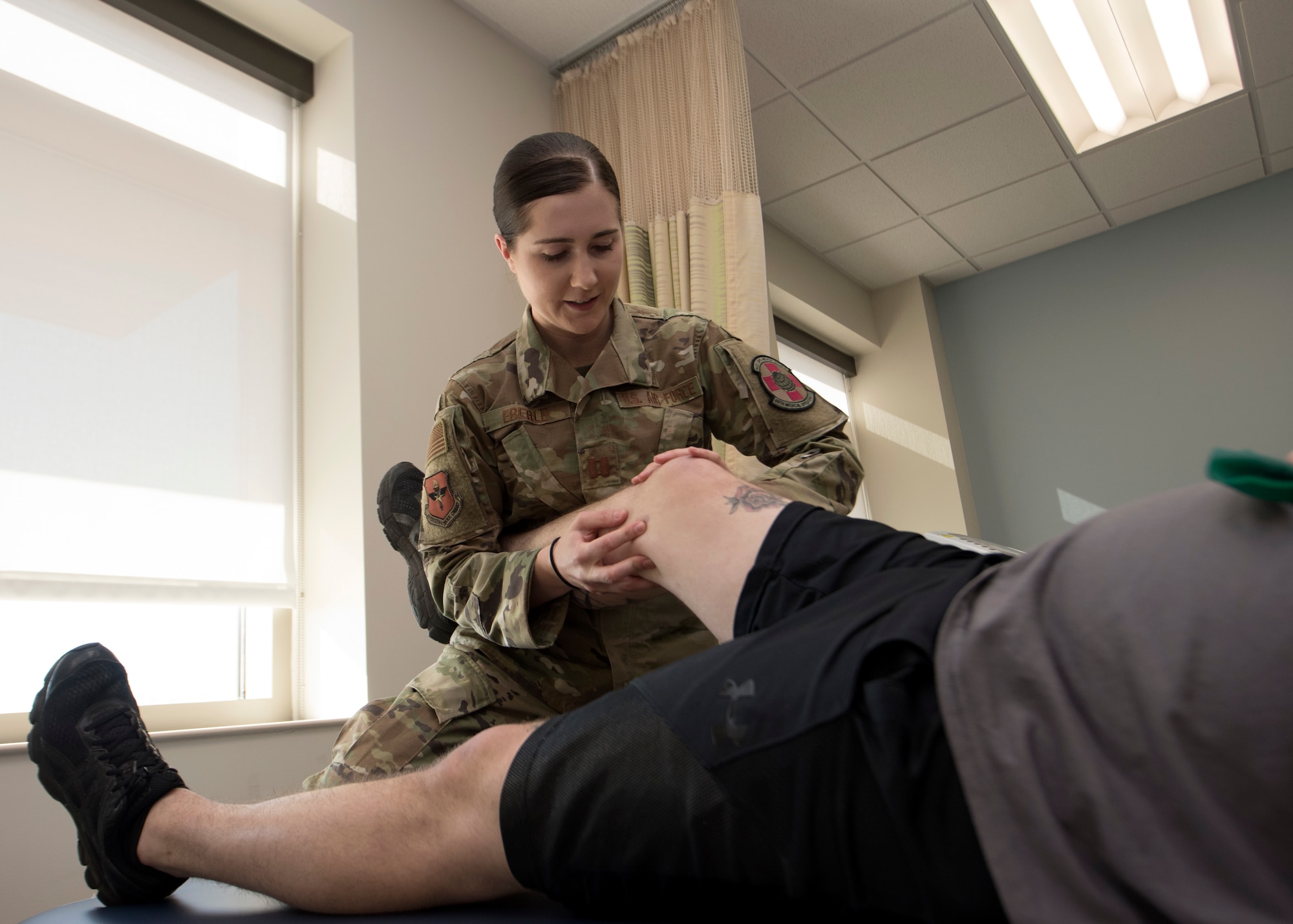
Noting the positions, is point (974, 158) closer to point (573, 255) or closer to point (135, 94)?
point (573, 255)

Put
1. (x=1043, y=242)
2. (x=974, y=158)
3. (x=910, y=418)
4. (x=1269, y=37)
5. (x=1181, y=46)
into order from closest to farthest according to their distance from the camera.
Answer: (x=1269, y=37), (x=1181, y=46), (x=974, y=158), (x=1043, y=242), (x=910, y=418)

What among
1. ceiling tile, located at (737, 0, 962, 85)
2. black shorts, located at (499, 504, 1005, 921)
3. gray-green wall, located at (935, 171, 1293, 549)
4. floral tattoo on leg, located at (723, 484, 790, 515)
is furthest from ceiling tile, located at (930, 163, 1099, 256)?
black shorts, located at (499, 504, 1005, 921)

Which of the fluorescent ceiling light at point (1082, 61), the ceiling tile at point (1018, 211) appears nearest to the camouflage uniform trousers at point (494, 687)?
the fluorescent ceiling light at point (1082, 61)

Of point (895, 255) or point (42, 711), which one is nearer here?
point (42, 711)

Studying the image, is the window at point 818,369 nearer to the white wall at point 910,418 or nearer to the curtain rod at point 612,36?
the white wall at point 910,418

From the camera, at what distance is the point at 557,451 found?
1.34 meters

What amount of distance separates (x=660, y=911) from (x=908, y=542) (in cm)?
34

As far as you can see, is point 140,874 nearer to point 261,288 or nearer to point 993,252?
point 261,288

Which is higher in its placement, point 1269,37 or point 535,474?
point 1269,37

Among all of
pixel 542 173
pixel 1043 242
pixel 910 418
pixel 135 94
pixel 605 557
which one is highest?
pixel 1043 242

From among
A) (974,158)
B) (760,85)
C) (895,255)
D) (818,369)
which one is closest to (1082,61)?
(974,158)

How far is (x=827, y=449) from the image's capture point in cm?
125

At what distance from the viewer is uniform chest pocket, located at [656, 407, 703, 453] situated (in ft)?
4.38

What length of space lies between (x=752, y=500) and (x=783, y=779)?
1.16ft
